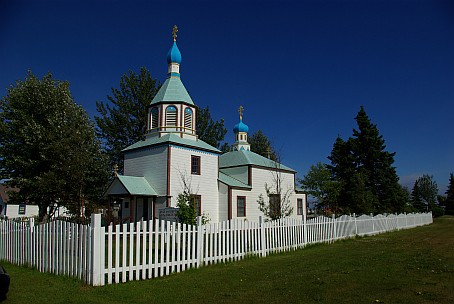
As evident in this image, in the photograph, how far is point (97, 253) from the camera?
8.67 meters

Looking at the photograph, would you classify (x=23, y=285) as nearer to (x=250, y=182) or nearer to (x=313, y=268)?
(x=313, y=268)

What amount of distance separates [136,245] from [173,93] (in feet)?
64.6

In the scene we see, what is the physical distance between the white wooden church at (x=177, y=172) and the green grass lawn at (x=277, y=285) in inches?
509

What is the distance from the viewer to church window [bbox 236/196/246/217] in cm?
2909

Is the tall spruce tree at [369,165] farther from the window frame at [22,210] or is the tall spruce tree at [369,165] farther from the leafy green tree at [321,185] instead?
the window frame at [22,210]

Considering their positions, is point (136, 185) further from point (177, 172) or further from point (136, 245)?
point (136, 245)

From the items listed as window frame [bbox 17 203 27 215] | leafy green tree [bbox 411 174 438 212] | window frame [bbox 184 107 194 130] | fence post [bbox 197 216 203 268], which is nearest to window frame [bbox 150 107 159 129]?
window frame [bbox 184 107 194 130]

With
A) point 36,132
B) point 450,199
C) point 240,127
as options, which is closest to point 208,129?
point 240,127

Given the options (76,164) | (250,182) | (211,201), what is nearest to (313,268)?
(76,164)

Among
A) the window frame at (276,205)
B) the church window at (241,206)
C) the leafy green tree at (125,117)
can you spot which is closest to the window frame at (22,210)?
the leafy green tree at (125,117)

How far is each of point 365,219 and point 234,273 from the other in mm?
15203

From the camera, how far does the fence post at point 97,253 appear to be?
339 inches

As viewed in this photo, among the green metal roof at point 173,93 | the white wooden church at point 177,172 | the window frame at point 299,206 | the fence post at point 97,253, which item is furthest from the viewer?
the window frame at point 299,206

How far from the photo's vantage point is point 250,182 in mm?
30844
